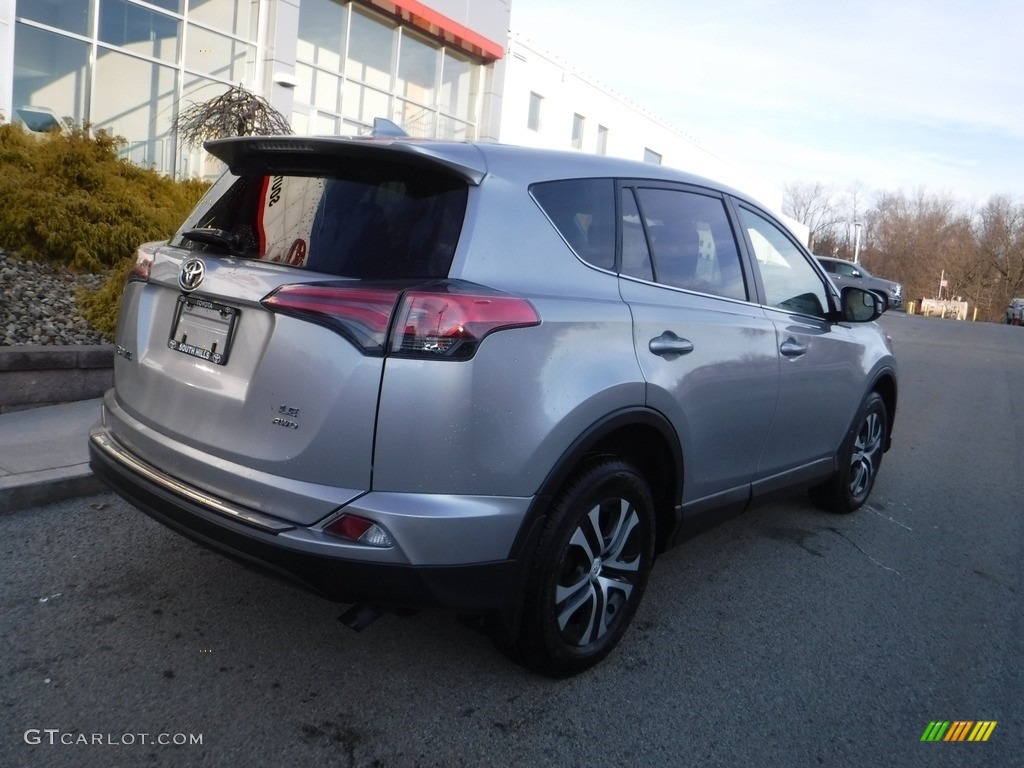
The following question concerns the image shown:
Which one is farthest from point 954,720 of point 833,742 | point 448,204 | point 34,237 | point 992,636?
point 34,237

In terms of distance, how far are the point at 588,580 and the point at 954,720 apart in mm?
1410

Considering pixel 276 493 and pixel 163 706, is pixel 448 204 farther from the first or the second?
pixel 163 706

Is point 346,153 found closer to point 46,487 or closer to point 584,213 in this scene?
point 584,213

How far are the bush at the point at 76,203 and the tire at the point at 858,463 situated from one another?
246 inches

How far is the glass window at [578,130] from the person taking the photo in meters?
29.7

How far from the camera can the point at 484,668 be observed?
10.7 ft

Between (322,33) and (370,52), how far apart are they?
1.53 meters

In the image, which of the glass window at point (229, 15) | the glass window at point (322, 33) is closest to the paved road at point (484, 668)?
the glass window at point (229, 15)

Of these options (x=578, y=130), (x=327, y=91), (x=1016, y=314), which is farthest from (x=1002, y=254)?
(x=327, y=91)

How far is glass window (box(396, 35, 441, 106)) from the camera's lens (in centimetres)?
2061

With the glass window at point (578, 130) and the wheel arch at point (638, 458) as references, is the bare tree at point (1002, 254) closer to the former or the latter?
the glass window at point (578, 130)

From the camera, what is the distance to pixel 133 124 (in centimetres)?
1481

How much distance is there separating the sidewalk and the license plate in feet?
6.65

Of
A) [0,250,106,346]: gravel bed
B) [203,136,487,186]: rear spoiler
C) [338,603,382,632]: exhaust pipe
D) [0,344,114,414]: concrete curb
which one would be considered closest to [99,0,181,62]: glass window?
[0,250,106,346]: gravel bed
